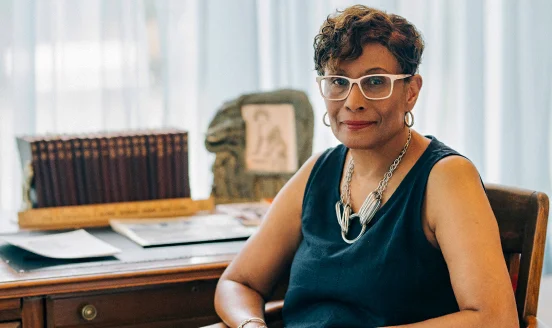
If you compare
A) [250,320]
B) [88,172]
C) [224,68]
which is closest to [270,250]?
[250,320]

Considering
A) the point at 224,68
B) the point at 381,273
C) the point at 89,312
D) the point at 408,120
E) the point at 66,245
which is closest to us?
the point at 381,273

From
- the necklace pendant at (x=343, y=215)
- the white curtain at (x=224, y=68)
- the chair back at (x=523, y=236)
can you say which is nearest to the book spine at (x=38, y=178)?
the white curtain at (x=224, y=68)

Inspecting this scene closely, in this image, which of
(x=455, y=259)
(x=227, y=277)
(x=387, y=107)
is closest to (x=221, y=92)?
(x=227, y=277)

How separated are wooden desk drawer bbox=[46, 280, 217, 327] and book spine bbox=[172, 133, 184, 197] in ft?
1.48

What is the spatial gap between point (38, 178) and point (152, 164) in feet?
1.02

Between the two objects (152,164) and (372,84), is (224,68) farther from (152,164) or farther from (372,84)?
(372,84)

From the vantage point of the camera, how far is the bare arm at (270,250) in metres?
1.90

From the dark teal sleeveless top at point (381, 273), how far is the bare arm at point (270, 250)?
108mm

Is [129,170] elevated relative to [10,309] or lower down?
elevated

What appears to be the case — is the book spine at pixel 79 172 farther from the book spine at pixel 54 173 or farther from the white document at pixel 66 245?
the white document at pixel 66 245

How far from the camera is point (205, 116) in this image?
10.5 ft

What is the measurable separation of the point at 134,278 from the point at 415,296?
637 millimetres

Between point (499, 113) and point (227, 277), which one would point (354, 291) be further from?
point (499, 113)

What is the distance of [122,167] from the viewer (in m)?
2.33
